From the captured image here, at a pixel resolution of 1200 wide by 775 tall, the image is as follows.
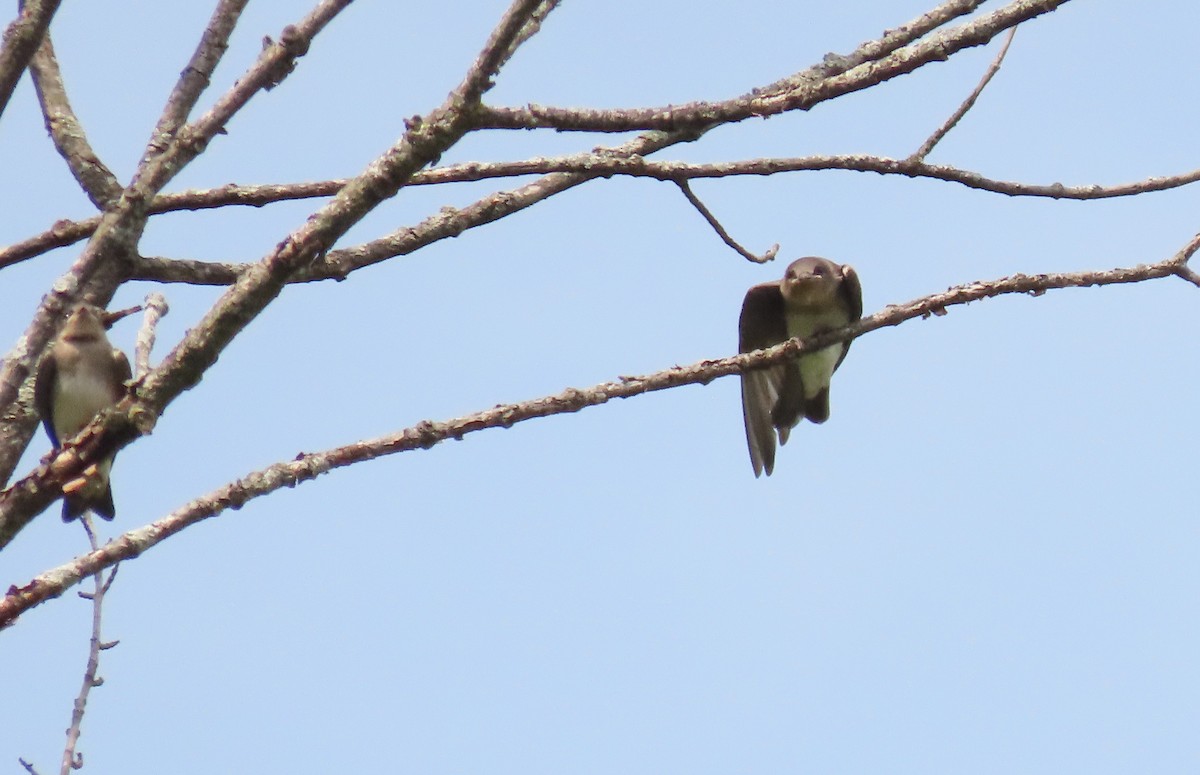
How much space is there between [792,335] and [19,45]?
17.0ft

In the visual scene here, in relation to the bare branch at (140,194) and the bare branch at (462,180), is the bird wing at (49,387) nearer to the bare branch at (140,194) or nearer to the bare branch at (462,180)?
the bare branch at (462,180)

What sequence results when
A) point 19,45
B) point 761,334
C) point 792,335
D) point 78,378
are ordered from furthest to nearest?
1. point 78,378
2. point 761,334
3. point 792,335
4. point 19,45

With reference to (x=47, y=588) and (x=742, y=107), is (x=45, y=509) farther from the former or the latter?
(x=742, y=107)

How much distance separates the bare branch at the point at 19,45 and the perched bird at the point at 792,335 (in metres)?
4.86

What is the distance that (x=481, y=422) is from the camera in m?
3.17

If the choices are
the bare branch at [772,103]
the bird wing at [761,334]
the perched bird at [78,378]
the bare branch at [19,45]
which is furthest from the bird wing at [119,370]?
the bare branch at [772,103]

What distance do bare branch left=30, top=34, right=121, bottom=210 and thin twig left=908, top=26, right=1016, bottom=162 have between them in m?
2.49

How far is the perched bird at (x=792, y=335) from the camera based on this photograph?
745 centimetres

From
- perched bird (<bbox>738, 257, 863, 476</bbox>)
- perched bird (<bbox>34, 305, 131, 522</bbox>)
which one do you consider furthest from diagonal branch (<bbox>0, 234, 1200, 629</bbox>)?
perched bird (<bbox>34, 305, 131, 522</bbox>)

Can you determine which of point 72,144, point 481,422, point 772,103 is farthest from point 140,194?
point 772,103

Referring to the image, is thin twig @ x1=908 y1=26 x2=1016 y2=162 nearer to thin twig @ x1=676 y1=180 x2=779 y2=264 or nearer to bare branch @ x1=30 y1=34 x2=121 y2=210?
thin twig @ x1=676 y1=180 x2=779 y2=264

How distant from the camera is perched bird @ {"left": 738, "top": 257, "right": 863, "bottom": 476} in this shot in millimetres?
7449

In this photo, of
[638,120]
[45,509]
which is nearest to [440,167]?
[638,120]

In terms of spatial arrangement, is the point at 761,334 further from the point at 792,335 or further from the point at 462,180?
the point at 462,180
